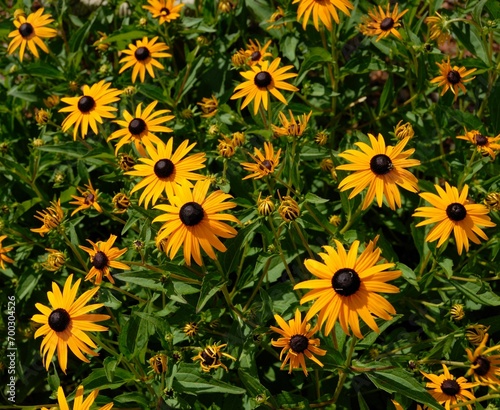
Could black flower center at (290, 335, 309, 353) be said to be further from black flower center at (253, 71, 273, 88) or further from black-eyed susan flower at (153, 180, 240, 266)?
black flower center at (253, 71, 273, 88)

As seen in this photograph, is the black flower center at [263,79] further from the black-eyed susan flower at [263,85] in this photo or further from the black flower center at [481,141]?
the black flower center at [481,141]

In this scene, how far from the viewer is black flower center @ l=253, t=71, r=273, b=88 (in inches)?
105

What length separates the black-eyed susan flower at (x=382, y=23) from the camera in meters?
2.89

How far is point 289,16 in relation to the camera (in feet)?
10.6

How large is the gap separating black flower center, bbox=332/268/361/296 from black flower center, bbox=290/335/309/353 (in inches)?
12.8

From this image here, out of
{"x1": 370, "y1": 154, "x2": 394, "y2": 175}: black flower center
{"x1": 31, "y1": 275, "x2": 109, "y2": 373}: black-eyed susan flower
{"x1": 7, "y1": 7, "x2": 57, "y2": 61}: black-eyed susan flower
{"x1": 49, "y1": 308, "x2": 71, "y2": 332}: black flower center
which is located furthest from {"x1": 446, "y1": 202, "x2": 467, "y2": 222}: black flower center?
{"x1": 7, "y1": 7, "x2": 57, "y2": 61}: black-eyed susan flower

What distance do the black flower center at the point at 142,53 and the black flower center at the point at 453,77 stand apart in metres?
1.70

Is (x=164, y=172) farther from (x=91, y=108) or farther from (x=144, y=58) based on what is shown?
(x=144, y=58)

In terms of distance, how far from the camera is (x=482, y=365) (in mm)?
2166

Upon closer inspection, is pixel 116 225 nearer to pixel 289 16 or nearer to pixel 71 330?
Result: pixel 71 330

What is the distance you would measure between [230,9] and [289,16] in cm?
48

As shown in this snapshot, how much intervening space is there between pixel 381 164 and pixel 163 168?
3.06 ft

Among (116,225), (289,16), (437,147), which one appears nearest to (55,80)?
(116,225)

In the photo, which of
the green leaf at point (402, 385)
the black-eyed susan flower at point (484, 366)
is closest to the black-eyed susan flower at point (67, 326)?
the green leaf at point (402, 385)
